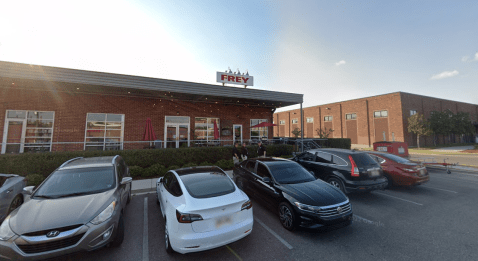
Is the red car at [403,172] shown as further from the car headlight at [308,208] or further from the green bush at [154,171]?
the green bush at [154,171]

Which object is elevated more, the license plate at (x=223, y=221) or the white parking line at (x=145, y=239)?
the license plate at (x=223, y=221)

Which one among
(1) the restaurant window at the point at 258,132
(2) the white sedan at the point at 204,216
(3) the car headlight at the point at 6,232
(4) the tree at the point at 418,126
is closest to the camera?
(3) the car headlight at the point at 6,232

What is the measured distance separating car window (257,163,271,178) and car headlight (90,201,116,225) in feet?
12.6

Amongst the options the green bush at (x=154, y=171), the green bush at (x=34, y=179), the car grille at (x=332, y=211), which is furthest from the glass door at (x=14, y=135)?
the car grille at (x=332, y=211)

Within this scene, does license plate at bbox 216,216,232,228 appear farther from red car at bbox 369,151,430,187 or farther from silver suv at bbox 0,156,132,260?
red car at bbox 369,151,430,187

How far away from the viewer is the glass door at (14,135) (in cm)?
1042

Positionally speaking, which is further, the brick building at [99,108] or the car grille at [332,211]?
the brick building at [99,108]

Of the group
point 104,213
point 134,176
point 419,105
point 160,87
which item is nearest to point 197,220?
point 104,213

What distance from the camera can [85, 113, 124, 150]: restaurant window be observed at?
11.9 m

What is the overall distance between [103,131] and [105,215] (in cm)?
1126

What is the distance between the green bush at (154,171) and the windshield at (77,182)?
4.63m

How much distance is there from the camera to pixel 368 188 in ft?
19.7

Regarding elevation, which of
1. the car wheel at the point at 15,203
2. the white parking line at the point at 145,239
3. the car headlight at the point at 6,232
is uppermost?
the car headlight at the point at 6,232

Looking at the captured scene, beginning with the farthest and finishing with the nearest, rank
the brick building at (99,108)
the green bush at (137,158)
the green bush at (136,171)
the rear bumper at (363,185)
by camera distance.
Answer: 1. the brick building at (99,108)
2. the green bush at (136,171)
3. the green bush at (137,158)
4. the rear bumper at (363,185)
